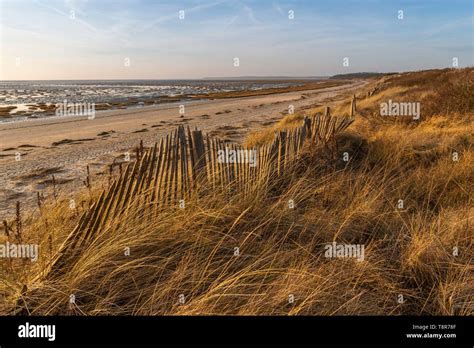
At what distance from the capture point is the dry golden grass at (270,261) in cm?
237

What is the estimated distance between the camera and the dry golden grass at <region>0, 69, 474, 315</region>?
2.37 metres

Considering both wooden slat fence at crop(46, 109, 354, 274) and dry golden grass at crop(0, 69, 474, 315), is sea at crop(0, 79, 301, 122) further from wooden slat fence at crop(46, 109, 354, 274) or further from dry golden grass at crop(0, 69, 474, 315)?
dry golden grass at crop(0, 69, 474, 315)

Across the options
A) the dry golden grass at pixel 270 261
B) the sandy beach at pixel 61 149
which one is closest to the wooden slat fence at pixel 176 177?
the dry golden grass at pixel 270 261

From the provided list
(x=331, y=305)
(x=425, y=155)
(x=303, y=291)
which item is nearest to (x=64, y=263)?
(x=303, y=291)

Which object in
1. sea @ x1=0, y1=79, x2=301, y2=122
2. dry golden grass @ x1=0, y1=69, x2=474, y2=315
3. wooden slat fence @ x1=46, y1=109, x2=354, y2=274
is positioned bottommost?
dry golden grass @ x1=0, y1=69, x2=474, y2=315

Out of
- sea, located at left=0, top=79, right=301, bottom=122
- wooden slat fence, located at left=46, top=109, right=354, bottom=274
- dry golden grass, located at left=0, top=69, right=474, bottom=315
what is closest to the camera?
dry golden grass, located at left=0, top=69, right=474, bottom=315

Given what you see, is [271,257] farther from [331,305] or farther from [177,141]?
[177,141]

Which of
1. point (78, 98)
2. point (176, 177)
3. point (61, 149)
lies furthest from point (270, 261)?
point (78, 98)

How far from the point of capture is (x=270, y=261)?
281 cm

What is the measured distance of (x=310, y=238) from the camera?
322cm

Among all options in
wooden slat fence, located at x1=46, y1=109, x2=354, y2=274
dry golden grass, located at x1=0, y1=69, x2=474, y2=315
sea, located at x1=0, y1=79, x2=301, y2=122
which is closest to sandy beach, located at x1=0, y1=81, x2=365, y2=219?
wooden slat fence, located at x1=46, y1=109, x2=354, y2=274

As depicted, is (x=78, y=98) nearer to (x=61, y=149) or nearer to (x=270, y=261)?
(x=61, y=149)

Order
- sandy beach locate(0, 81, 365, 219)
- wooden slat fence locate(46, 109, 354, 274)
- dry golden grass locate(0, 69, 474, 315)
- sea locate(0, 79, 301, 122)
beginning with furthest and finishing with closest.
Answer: sea locate(0, 79, 301, 122) → sandy beach locate(0, 81, 365, 219) → wooden slat fence locate(46, 109, 354, 274) → dry golden grass locate(0, 69, 474, 315)
